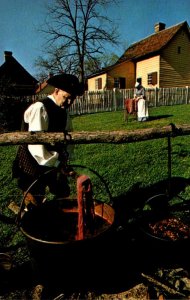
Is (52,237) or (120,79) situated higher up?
(120,79)

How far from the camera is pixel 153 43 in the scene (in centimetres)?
2781

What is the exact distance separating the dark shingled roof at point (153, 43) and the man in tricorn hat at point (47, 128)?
24.4m

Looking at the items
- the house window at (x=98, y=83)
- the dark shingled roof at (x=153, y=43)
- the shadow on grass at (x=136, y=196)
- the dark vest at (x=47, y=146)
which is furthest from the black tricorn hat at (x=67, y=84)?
the house window at (x=98, y=83)

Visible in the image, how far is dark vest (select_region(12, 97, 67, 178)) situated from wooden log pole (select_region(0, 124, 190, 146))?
507 millimetres

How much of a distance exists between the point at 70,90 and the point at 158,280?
2.28m

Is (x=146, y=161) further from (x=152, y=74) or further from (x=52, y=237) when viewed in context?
(x=152, y=74)

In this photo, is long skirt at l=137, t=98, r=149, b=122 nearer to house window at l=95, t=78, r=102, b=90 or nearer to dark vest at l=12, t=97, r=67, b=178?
dark vest at l=12, t=97, r=67, b=178

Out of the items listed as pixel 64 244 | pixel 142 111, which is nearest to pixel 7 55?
pixel 142 111

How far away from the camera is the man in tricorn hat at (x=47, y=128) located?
3.18 m

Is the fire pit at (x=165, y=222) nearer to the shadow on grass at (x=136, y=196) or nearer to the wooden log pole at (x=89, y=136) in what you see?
the shadow on grass at (x=136, y=196)

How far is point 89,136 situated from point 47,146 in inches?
27.0

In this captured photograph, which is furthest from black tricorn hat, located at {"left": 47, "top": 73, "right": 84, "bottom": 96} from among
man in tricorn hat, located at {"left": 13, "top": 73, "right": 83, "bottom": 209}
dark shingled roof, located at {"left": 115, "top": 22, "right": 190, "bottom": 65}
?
dark shingled roof, located at {"left": 115, "top": 22, "right": 190, "bottom": 65}

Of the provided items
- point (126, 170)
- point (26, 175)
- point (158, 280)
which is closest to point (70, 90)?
point (26, 175)

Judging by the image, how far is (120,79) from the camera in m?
29.0
